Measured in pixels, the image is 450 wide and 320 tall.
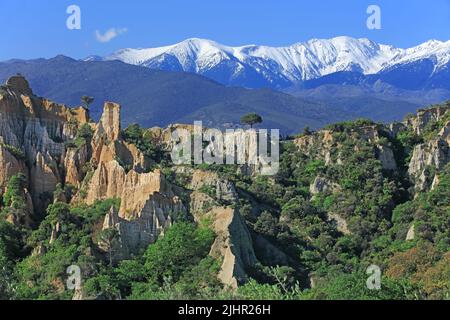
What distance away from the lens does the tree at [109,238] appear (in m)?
41.8

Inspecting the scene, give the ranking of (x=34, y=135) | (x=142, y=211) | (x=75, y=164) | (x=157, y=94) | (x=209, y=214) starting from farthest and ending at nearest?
(x=157, y=94), (x=34, y=135), (x=75, y=164), (x=209, y=214), (x=142, y=211)

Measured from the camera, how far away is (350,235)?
5359 cm

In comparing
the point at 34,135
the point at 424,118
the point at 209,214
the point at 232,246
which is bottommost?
the point at 232,246

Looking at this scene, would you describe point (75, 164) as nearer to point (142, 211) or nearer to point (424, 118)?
point (142, 211)

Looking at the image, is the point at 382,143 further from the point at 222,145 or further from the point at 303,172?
the point at 222,145

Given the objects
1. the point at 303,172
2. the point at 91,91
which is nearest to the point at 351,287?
the point at 303,172

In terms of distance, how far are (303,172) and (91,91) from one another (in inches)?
4301

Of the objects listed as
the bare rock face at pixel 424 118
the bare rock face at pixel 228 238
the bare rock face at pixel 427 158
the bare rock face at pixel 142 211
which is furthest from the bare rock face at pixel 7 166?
the bare rock face at pixel 424 118

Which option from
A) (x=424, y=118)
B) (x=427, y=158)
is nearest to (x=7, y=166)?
(x=427, y=158)

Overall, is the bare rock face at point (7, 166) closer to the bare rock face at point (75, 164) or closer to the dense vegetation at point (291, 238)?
the dense vegetation at point (291, 238)

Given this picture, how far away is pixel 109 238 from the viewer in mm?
41875

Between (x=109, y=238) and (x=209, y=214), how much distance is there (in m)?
4.55

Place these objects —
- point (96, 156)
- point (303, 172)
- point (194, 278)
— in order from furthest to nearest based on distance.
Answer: point (303, 172), point (96, 156), point (194, 278)

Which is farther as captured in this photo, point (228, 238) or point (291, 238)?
point (291, 238)
